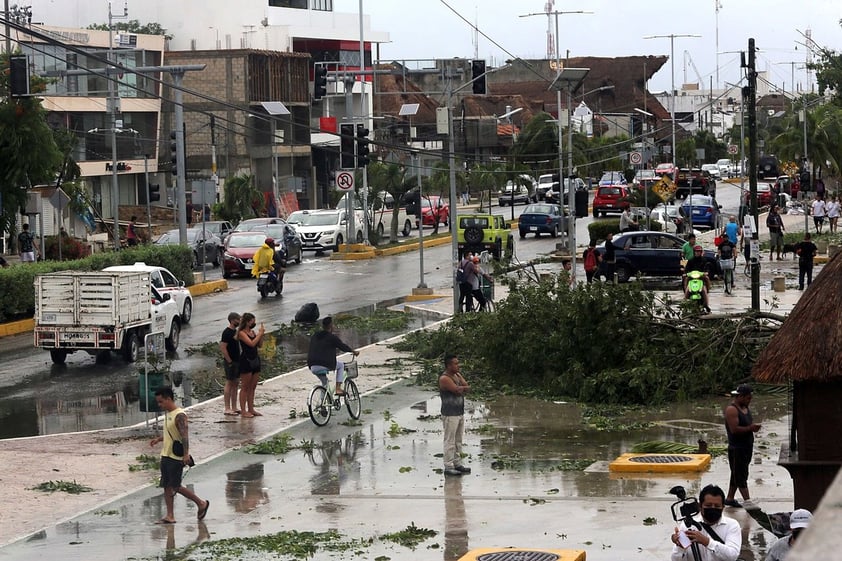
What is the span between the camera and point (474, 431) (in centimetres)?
1995

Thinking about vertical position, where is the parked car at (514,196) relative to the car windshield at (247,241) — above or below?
above

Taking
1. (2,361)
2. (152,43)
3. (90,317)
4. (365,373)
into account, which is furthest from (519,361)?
(152,43)

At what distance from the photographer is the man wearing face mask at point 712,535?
31.4 ft

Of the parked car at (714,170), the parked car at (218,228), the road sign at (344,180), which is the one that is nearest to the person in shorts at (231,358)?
the road sign at (344,180)

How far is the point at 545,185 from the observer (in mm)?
87812

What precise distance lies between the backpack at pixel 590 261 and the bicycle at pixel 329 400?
1811 centimetres

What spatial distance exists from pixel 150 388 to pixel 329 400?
263 cm

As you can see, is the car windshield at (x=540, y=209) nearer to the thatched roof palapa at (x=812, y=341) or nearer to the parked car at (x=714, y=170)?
the thatched roof palapa at (x=812, y=341)

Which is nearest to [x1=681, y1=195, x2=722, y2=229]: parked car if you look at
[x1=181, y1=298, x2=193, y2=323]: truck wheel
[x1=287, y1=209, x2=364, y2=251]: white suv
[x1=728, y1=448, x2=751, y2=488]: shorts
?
[x1=287, y1=209, x2=364, y2=251]: white suv

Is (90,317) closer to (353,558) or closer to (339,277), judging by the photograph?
(353,558)

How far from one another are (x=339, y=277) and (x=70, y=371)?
63.3 ft

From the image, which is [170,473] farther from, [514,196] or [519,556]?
[514,196]

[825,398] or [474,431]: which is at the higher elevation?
[825,398]

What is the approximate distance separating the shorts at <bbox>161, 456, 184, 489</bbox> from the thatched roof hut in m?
6.29
